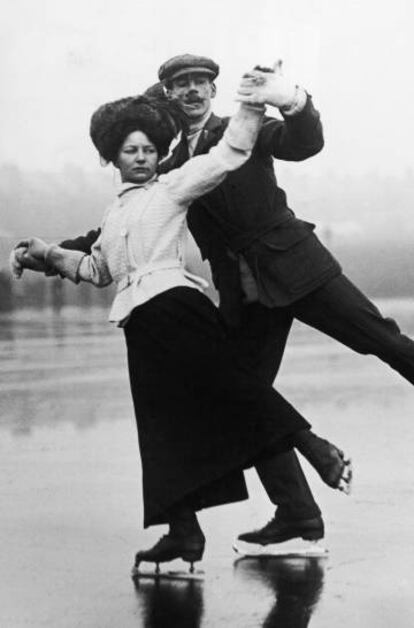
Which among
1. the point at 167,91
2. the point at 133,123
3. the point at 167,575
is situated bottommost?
the point at 167,575

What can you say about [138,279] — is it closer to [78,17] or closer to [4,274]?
[78,17]

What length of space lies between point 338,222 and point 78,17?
155 cm

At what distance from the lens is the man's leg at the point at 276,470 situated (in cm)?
493

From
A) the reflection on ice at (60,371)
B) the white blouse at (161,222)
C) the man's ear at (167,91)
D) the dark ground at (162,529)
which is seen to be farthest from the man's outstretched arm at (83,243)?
the reflection on ice at (60,371)

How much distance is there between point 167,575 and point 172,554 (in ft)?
0.22

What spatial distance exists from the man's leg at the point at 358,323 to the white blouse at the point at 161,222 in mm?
402

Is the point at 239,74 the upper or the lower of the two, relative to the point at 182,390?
upper

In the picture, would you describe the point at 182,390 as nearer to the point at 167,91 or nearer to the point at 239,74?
the point at 167,91

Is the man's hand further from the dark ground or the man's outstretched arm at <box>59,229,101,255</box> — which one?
the dark ground

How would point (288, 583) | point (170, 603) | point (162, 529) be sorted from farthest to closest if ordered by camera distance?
point (162, 529), point (288, 583), point (170, 603)

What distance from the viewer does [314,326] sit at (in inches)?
194

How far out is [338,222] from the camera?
7203 millimetres

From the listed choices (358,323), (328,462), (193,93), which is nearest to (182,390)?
(328,462)

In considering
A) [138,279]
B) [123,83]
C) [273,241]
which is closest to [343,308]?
[273,241]
